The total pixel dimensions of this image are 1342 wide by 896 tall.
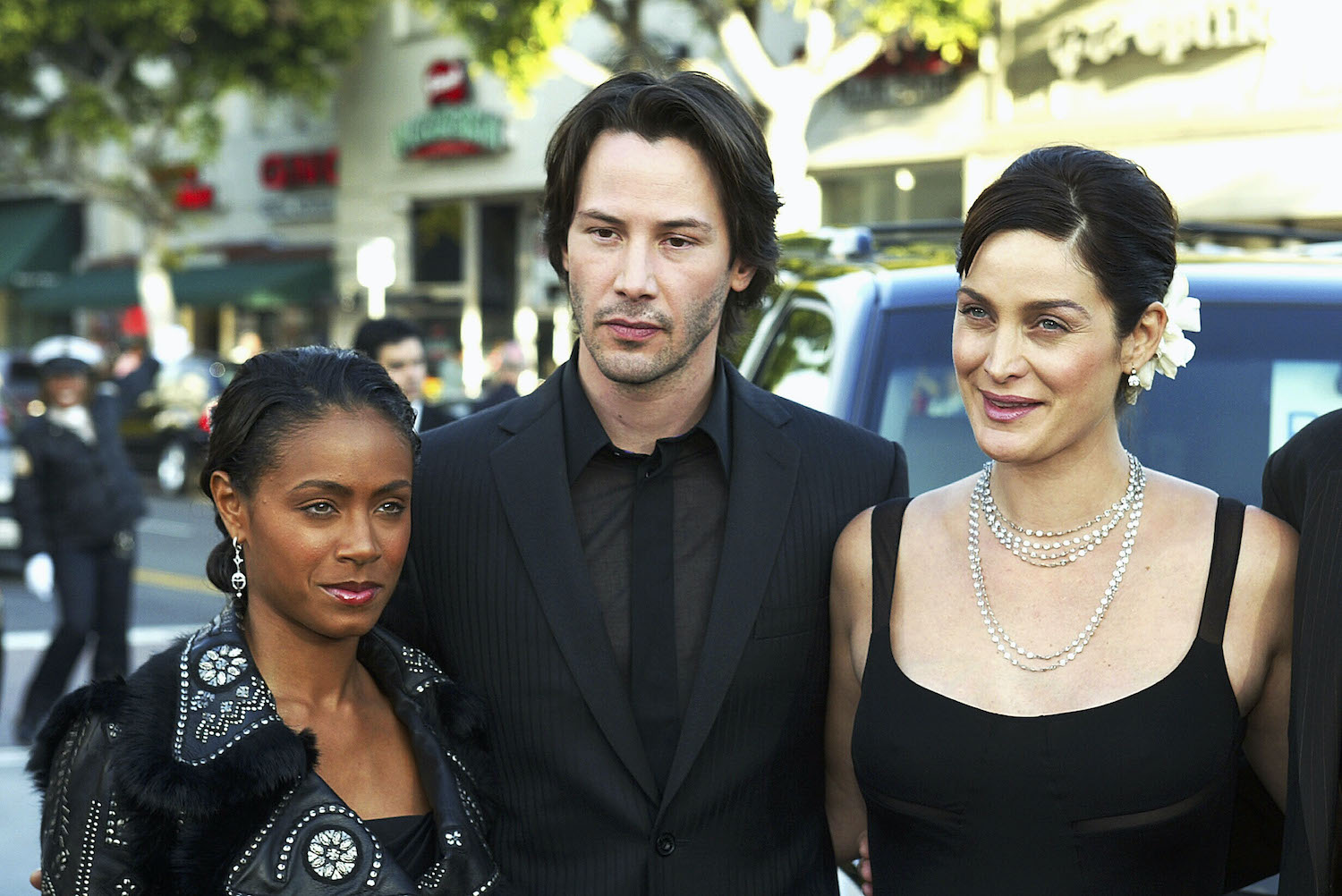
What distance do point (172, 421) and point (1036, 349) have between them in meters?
18.6

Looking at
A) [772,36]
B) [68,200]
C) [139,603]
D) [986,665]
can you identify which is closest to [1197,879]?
[986,665]

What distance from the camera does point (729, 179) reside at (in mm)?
3035

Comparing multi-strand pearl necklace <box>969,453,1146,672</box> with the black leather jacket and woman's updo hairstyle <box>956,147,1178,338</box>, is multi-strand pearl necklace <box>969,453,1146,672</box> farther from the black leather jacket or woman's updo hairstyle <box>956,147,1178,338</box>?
the black leather jacket

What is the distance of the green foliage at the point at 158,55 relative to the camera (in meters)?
25.1

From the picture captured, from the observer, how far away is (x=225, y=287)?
30.0m

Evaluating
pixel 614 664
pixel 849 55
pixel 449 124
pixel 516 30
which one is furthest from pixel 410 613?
pixel 449 124

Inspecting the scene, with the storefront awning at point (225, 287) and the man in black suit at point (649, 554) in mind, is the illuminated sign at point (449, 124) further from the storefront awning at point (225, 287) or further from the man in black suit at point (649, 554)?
the man in black suit at point (649, 554)

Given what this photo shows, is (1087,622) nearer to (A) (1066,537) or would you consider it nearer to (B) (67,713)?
(A) (1066,537)

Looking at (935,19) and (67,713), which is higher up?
(935,19)

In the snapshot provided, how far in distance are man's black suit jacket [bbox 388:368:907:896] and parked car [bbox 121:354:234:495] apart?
17.5 m

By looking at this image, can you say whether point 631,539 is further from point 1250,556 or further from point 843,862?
point 1250,556

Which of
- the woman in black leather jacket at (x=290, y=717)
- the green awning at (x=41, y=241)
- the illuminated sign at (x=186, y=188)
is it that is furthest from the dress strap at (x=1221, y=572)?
the green awning at (x=41, y=241)

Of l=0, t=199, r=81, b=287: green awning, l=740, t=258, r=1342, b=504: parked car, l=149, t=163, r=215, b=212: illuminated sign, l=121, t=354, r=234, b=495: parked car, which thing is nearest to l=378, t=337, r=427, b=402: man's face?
l=740, t=258, r=1342, b=504: parked car

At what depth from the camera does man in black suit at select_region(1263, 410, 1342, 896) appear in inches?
94.1
